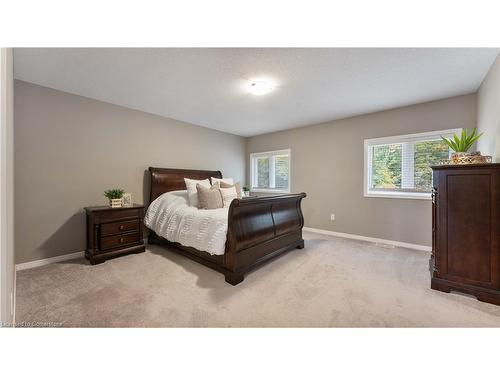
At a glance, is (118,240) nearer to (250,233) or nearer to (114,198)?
(114,198)

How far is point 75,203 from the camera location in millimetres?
2975

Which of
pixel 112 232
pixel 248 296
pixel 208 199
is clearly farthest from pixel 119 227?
pixel 248 296

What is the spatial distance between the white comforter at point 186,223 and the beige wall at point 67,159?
589 mm

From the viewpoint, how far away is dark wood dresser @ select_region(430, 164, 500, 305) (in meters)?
1.85

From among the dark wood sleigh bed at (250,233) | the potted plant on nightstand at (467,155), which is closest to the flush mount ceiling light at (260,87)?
the dark wood sleigh bed at (250,233)

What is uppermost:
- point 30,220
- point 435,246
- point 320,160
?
point 320,160

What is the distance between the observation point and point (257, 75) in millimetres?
2416

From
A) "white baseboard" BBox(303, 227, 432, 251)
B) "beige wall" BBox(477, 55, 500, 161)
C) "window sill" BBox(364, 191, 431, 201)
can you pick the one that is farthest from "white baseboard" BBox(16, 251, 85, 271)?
"beige wall" BBox(477, 55, 500, 161)

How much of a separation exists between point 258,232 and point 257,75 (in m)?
1.91

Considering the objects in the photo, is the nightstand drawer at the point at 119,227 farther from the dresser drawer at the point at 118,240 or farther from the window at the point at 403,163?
the window at the point at 403,163

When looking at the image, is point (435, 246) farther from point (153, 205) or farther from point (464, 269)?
point (153, 205)
